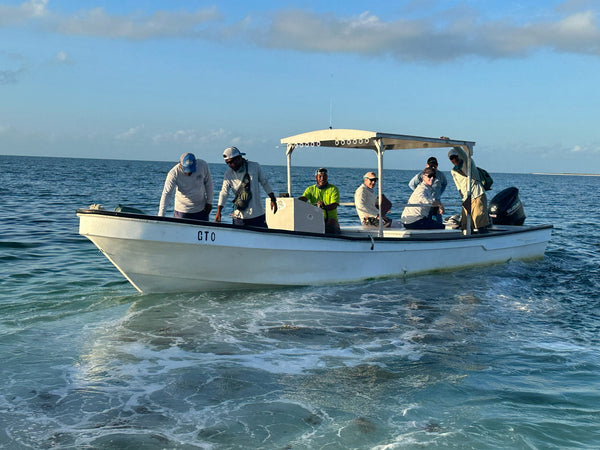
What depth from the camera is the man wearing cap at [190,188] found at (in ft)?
28.7

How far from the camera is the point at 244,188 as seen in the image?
9.24 meters

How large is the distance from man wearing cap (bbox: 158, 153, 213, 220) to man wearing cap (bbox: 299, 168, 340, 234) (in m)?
1.80

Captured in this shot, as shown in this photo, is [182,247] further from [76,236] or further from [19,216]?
[19,216]

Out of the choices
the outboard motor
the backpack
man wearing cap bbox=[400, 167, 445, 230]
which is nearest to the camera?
man wearing cap bbox=[400, 167, 445, 230]

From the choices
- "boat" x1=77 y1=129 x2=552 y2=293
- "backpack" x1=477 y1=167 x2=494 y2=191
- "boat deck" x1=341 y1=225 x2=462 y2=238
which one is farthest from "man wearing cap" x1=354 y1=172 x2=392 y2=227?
"backpack" x1=477 y1=167 x2=494 y2=191

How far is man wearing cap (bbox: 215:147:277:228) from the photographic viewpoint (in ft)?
29.6

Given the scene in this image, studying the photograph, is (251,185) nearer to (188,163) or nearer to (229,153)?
(229,153)

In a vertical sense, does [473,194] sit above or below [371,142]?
below

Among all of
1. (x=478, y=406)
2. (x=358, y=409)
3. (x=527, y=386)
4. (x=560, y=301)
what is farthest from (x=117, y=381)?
(x=560, y=301)

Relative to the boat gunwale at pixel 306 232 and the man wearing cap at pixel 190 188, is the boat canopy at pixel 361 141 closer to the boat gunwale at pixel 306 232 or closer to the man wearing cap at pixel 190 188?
the boat gunwale at pixel 306 232

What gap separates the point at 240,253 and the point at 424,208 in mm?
4173

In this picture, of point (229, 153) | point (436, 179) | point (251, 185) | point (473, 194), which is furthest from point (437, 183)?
point (229, 153)

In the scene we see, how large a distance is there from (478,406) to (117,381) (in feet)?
11.2

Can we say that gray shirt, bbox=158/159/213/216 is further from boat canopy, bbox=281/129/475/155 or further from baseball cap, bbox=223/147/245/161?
boat canopy, bbox=281/129/475/155
